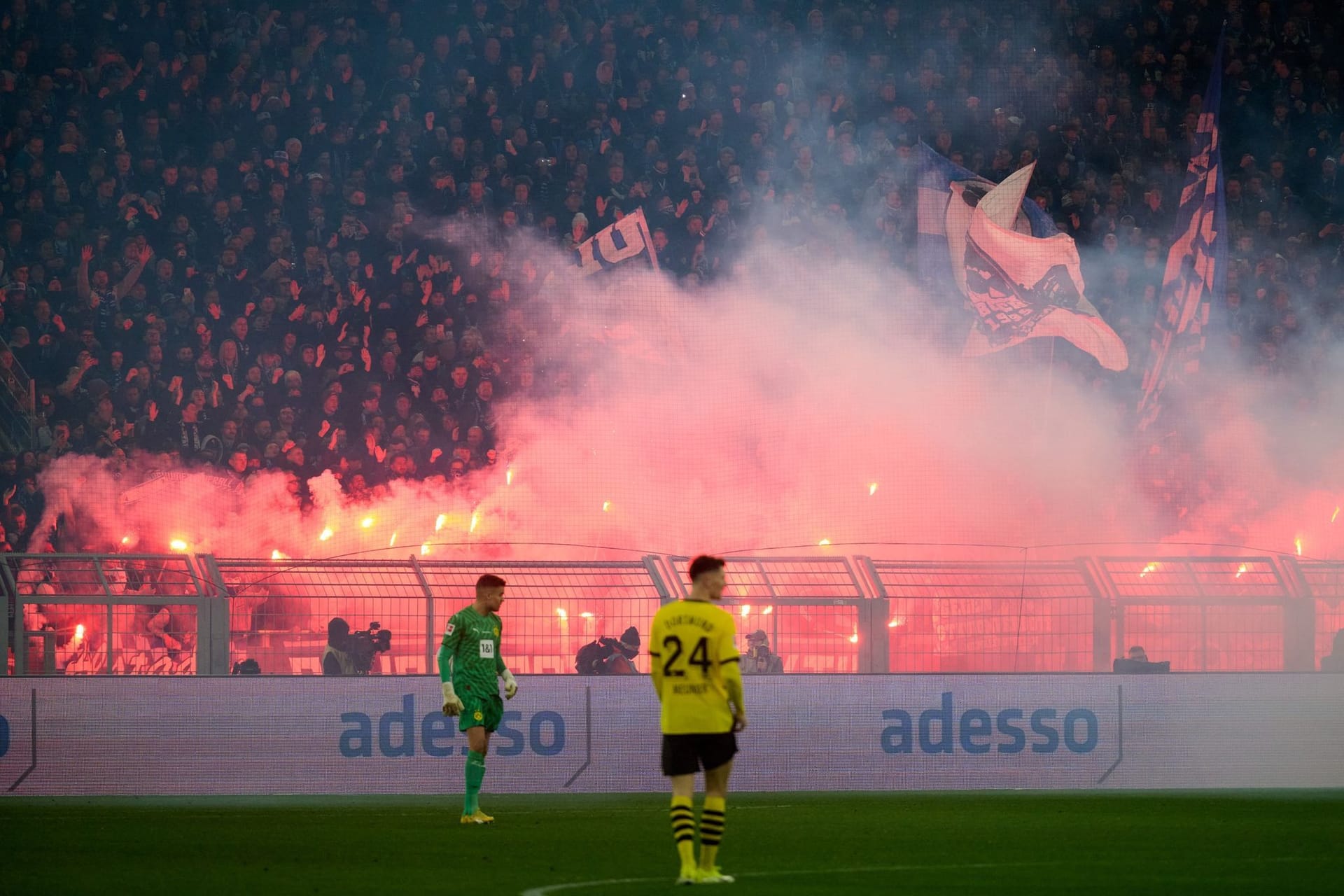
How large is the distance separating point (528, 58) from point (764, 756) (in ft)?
36.0

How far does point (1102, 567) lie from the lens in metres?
12.8

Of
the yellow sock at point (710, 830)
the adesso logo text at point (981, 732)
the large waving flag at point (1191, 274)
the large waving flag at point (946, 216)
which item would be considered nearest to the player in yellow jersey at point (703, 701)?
the yellow sock at point (710, 830)

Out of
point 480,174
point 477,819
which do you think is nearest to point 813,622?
point 477,819

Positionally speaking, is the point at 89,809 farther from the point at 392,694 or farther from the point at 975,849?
the point at 975,849

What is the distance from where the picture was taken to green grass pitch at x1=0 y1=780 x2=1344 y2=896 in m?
6.33

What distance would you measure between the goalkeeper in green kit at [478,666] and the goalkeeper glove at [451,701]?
0.25 feet

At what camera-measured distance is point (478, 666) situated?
353 inches

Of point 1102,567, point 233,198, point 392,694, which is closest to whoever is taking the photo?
point 392,694

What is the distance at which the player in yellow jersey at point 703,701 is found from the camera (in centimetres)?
619

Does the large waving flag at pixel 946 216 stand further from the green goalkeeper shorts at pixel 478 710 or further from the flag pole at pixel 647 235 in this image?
the green goalkeeper shorts at pixel 478 710

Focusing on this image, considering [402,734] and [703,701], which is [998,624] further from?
[703,701]

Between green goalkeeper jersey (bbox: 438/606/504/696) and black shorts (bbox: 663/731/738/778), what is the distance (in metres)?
2.85

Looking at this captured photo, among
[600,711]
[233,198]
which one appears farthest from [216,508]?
[600,711]

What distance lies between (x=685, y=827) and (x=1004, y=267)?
45.7 feet
